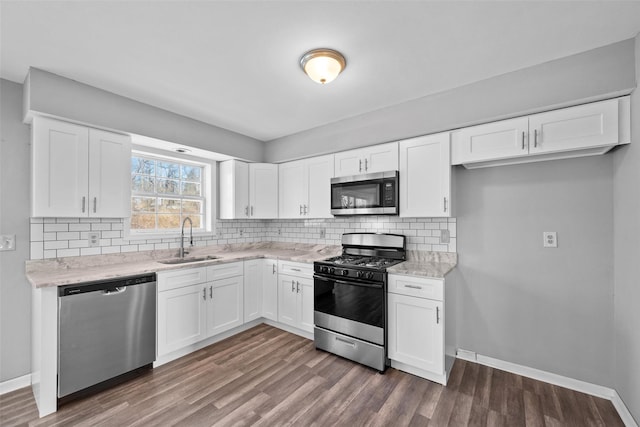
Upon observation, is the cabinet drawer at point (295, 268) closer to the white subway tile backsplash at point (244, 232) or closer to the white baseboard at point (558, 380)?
the white subway tile backsplash at point (244, 232)

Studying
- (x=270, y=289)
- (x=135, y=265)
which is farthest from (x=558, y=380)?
(x=135, y=265)

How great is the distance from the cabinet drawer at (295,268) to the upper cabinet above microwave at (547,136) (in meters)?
1.87

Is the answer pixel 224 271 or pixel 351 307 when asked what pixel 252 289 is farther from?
pixel 351 307

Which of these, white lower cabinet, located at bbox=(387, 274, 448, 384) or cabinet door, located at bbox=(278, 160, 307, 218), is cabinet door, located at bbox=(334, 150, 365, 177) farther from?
white lower cabinet, located at bbox=(387, 274, 448, 384)

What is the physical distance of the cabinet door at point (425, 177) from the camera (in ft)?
8.64

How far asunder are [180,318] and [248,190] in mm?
1853

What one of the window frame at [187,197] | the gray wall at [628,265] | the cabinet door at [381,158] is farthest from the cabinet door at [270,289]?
the gray wall at [628,265]

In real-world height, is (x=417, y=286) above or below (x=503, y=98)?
below

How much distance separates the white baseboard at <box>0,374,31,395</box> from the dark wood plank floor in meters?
0.05

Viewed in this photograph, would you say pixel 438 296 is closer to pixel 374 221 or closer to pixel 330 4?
pixel 374 221

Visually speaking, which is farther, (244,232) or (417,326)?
(244,232)

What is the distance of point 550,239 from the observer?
7.86ft

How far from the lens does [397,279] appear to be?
254 centimetres

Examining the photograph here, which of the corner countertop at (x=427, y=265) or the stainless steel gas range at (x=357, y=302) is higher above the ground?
the corner countertop at (x=427, y=265)
